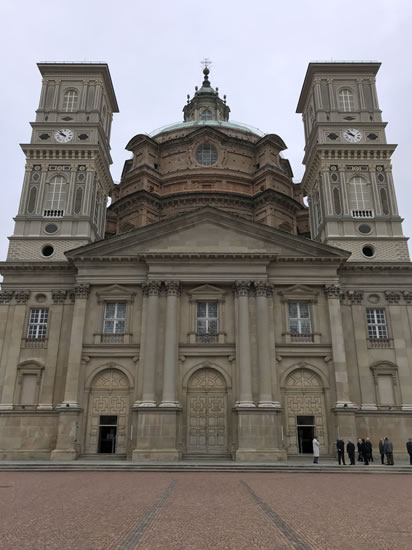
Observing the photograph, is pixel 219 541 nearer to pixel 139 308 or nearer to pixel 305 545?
pixel 305 545

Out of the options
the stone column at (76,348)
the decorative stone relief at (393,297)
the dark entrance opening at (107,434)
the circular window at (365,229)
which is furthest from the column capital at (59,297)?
the decorative stone relief at (393,297)

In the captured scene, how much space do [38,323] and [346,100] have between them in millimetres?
29962

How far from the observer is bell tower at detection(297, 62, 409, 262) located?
34.8 metres

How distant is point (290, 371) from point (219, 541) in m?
22.9

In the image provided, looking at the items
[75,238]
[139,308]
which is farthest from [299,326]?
[75,238]

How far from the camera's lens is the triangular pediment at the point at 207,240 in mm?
32188

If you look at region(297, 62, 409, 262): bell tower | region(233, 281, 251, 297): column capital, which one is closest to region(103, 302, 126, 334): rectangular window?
region(233, 281, 251, 297): column capital

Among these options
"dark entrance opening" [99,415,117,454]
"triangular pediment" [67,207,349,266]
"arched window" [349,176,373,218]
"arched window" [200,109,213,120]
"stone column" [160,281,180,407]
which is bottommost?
"dark entrance opening" [99,415,117,454]

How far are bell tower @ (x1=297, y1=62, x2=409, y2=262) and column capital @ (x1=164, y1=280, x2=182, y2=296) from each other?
1168cm

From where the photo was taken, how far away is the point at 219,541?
323 inches

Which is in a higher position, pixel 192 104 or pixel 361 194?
pixel 192 104

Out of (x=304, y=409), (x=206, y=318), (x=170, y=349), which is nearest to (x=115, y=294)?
(x=170, y=349)

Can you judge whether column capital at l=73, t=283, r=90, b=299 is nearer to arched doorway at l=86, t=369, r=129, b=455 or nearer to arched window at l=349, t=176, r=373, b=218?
arched doorway at l=86, t=369, r=129, b=455

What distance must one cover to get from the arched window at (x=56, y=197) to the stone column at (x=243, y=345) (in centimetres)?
1500
